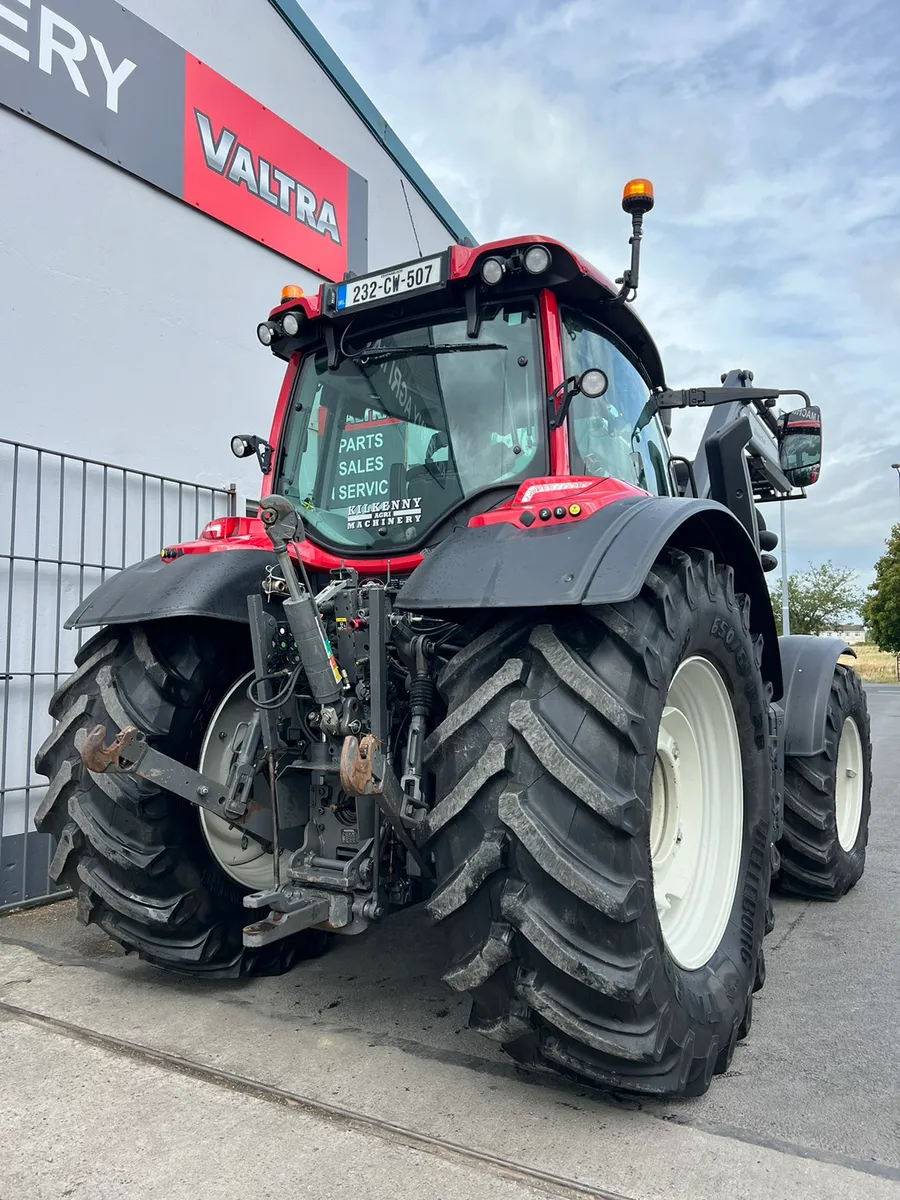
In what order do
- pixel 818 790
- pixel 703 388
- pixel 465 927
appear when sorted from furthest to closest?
pixel 818 790
pixel 703 388
pixel 465 927

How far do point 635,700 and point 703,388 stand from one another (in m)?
1.98

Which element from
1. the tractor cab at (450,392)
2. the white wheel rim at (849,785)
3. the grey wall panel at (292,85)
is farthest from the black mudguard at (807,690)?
the grey wall panel at (292,85)

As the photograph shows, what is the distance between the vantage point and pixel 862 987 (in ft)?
10.6

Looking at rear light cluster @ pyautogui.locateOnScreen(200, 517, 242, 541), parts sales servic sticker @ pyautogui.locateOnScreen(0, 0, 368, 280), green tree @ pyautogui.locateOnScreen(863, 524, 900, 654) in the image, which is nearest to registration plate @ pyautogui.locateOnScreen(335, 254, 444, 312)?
rear light cluster @ pyautogui.locateOnScreen(200, 517, 242, 541)

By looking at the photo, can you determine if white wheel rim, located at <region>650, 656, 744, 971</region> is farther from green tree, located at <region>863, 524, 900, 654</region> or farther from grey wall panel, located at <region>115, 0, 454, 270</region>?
green tree, located at <region>863, 524, 900, 654</region>

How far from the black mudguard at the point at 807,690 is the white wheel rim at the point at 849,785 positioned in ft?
1.52

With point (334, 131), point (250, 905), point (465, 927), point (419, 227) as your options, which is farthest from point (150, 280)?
point (465, 927)

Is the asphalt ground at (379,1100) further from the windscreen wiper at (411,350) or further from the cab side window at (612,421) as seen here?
the windscreen wiper at (411,350)

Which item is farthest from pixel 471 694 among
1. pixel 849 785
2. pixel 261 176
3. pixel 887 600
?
pixel 887 600

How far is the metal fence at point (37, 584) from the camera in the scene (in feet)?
14.9

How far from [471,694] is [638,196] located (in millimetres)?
1836

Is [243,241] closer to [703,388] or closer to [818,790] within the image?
[703,388]

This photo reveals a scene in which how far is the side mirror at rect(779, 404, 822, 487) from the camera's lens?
15.5 feet

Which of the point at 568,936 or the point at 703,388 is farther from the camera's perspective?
the point at 703,388
